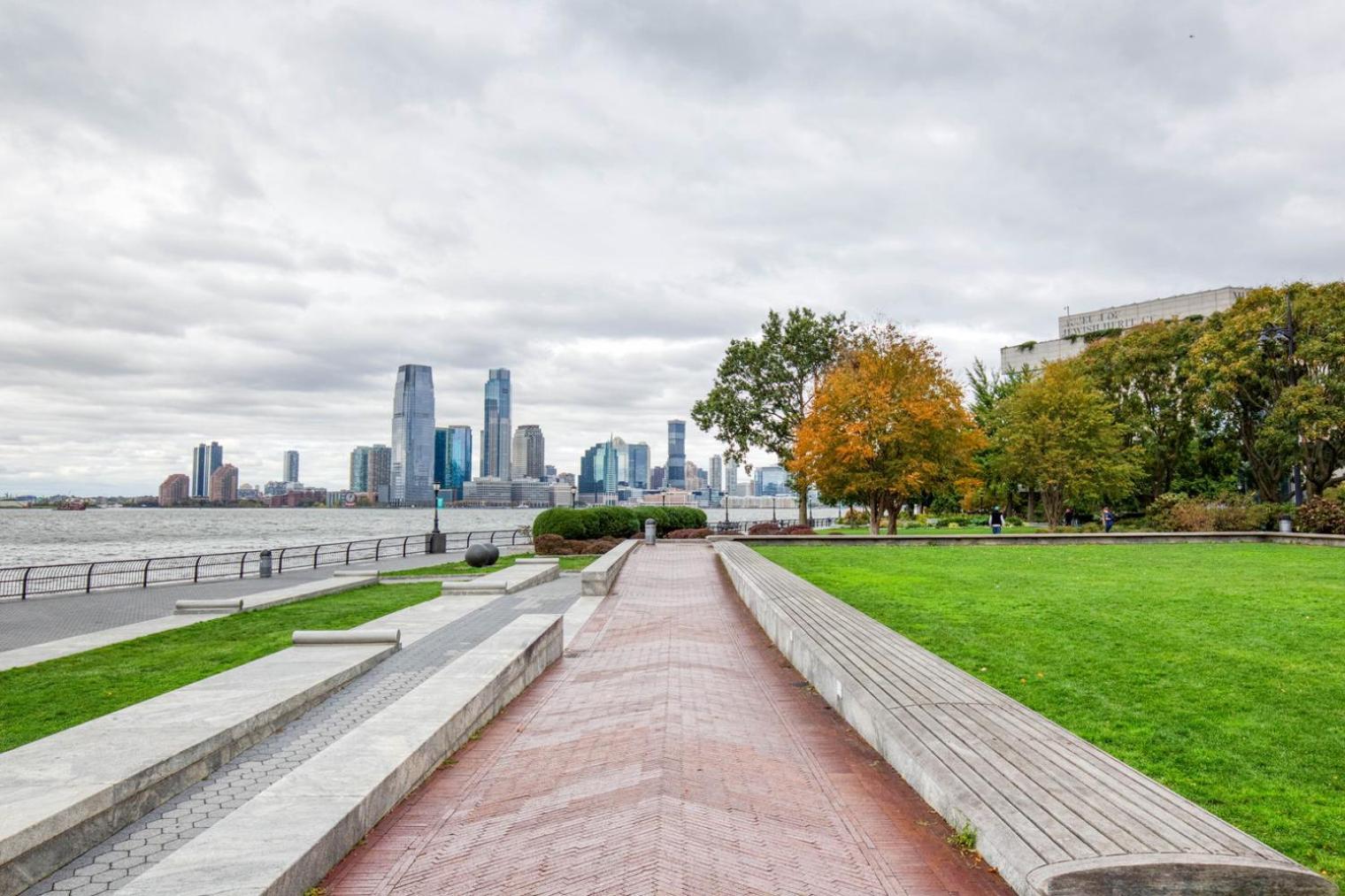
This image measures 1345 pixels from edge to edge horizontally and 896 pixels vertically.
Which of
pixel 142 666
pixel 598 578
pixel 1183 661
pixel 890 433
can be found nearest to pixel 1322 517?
pixel 890 433

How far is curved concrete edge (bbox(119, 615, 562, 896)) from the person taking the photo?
335 cm

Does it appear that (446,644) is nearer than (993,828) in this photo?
No

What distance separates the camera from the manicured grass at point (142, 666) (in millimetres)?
7316

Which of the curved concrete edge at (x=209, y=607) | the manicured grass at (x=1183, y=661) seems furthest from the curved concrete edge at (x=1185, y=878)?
the curved concrete edge at (x=209, y=607)

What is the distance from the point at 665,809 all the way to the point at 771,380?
150ft

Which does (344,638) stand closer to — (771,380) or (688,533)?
(688,533)

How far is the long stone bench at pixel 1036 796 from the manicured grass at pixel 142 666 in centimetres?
689

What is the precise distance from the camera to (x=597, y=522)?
3334 cm

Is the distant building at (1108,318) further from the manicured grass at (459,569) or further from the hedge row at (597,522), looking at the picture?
the manicured grass at (459,569)

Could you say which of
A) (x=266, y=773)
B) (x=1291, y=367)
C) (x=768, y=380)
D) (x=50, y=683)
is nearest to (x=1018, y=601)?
(x=266, y=773)

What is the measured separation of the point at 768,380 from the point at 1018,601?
123ft

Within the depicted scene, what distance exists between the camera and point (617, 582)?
16.5 m

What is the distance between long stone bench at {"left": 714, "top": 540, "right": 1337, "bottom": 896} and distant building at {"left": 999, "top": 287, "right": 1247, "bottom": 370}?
71778mm

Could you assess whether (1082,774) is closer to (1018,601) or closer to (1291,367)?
(1018,601)
